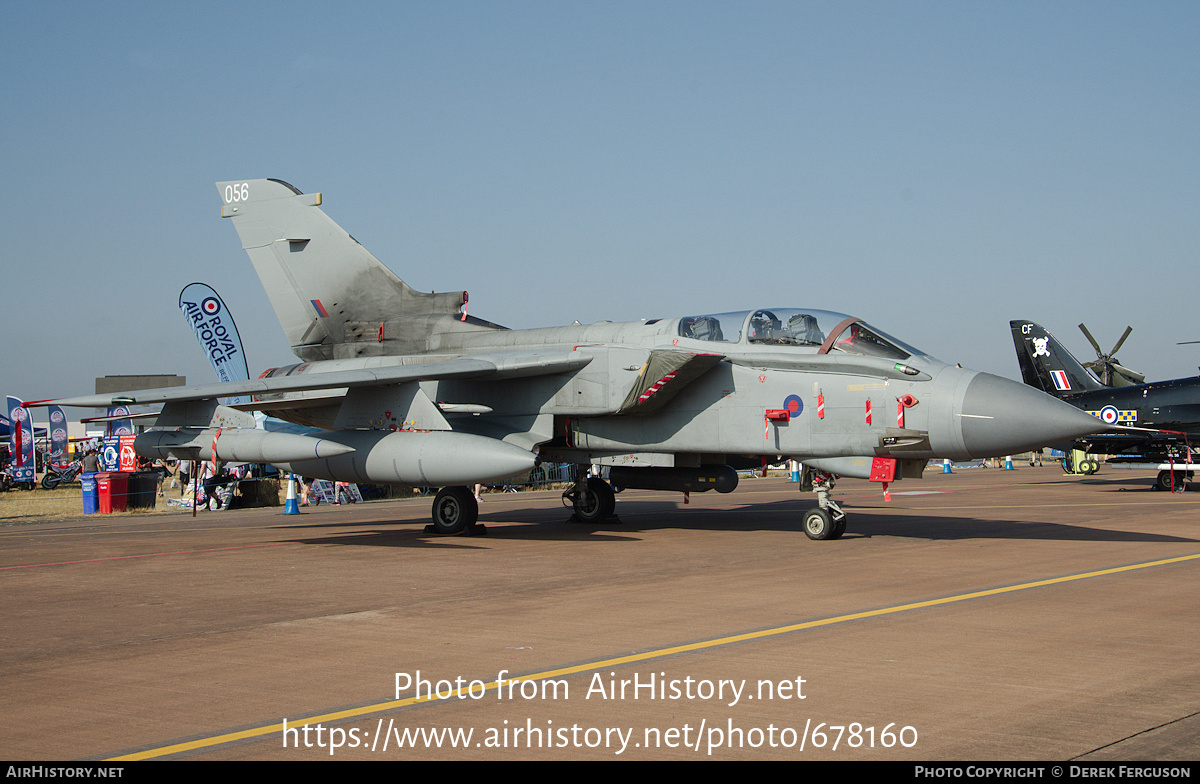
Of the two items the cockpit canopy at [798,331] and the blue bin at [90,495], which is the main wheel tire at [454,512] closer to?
the cockpit canopy at [798,331]

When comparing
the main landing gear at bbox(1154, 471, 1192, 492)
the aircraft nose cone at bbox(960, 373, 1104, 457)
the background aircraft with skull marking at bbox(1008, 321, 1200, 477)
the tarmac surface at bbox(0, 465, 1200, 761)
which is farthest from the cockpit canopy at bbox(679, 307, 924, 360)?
the main landing gear at bbox(1154, 471, 1192, 492)

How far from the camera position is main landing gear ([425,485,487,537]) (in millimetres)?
14695

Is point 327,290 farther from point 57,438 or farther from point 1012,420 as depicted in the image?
point 57,438

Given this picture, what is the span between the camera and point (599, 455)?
1408 centimetres

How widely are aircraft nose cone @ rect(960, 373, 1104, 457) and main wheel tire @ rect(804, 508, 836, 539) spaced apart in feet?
7.42

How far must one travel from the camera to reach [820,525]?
1279cm

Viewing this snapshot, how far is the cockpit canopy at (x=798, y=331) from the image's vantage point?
Result: 39.4 ft

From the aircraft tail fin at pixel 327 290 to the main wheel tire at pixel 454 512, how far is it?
8.43ft

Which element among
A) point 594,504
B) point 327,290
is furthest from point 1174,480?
point 327,290

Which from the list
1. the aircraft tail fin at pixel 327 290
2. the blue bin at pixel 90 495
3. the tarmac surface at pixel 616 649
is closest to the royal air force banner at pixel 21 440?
the blue bin at pixel 90 495

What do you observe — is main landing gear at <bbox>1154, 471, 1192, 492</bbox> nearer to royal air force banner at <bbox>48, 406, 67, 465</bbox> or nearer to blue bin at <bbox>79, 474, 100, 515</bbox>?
blue bin at <bbox>79, 474, 100, 515</bbox>

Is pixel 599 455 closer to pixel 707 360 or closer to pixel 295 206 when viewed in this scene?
pixel 707 360

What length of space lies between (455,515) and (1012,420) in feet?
26.2

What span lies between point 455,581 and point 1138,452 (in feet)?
82.5
